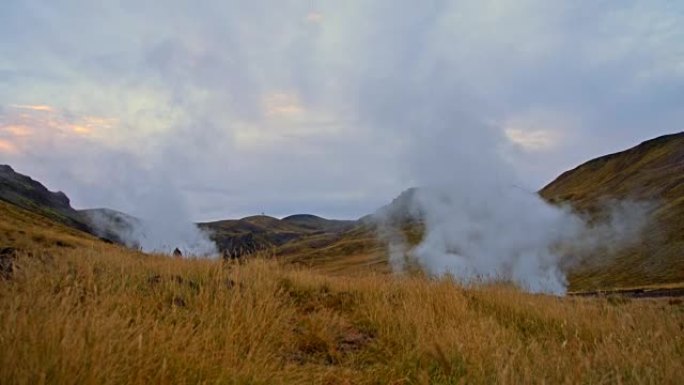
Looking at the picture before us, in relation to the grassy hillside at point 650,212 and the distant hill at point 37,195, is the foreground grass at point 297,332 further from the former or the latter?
the distant hill at point 37,195

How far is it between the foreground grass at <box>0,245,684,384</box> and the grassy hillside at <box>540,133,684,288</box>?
56.8m

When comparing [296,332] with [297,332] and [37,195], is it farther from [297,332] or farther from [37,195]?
[37,195]

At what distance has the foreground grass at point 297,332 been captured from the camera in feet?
10.9

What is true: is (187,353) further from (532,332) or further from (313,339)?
(532,332)

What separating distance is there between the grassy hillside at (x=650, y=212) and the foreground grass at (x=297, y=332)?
5679 centimetres

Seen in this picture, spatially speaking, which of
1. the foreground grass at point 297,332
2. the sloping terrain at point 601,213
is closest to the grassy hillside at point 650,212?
the sloping terrain at point 601,213

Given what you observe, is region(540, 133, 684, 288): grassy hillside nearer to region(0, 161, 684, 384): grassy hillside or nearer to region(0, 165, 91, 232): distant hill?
region(0, 161, 684, 384): grassy hillside

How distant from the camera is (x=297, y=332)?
20.7 ft

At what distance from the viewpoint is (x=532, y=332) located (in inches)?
280

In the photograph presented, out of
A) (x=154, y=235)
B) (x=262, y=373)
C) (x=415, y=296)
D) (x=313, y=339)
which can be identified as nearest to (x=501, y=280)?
(x=415, y=296)

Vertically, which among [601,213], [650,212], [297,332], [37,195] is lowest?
[297,332]

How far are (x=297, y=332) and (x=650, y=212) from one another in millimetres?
86876

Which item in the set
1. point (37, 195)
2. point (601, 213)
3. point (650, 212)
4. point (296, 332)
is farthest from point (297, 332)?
point (37, 195)

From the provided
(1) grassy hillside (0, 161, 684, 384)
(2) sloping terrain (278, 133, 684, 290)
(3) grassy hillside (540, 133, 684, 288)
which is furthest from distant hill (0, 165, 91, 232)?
(1) grassy hillside (0, 161, 684, 384)
